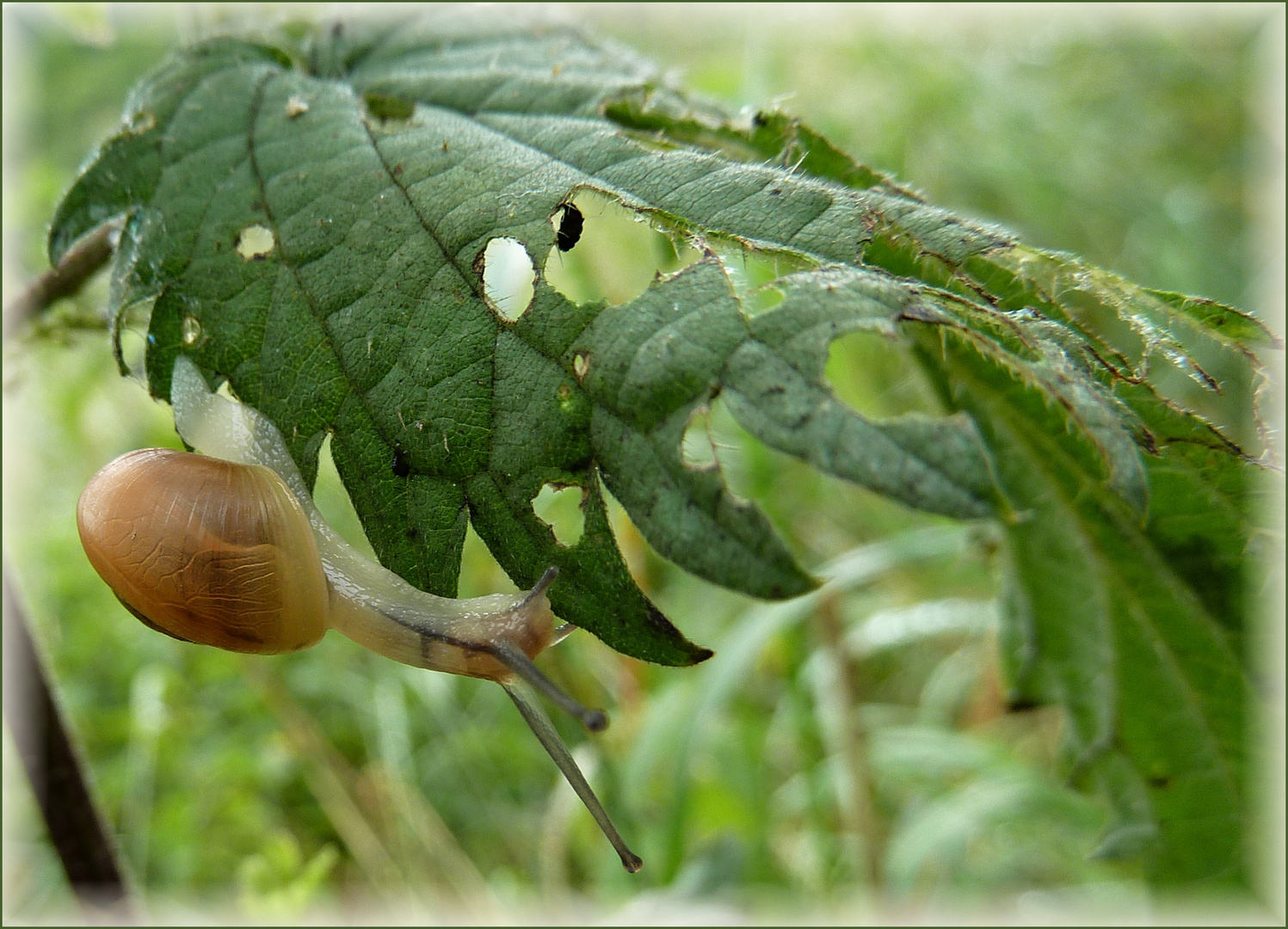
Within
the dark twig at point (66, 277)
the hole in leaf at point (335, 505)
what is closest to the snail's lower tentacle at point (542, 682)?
the hole in leaf at point (335, 505)

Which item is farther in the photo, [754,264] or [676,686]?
[676,686]

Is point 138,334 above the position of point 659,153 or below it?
below

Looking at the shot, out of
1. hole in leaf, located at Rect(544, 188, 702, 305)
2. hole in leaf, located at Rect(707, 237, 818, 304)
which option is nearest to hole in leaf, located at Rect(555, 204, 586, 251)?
hole in leaf, located at Rect(544, 188, 702, 305)

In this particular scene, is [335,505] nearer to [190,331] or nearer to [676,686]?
[676,686]

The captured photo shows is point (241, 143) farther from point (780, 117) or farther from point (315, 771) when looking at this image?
point (315, 771)

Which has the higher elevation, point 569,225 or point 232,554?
point 569,225

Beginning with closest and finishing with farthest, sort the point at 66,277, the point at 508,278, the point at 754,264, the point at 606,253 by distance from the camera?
the point at 754,264 < the point at 508,278 < the point at 66,277 < the point at 606,253

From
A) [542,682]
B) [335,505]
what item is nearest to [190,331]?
[542,682]

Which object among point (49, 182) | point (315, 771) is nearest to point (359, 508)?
point (49, 182)
